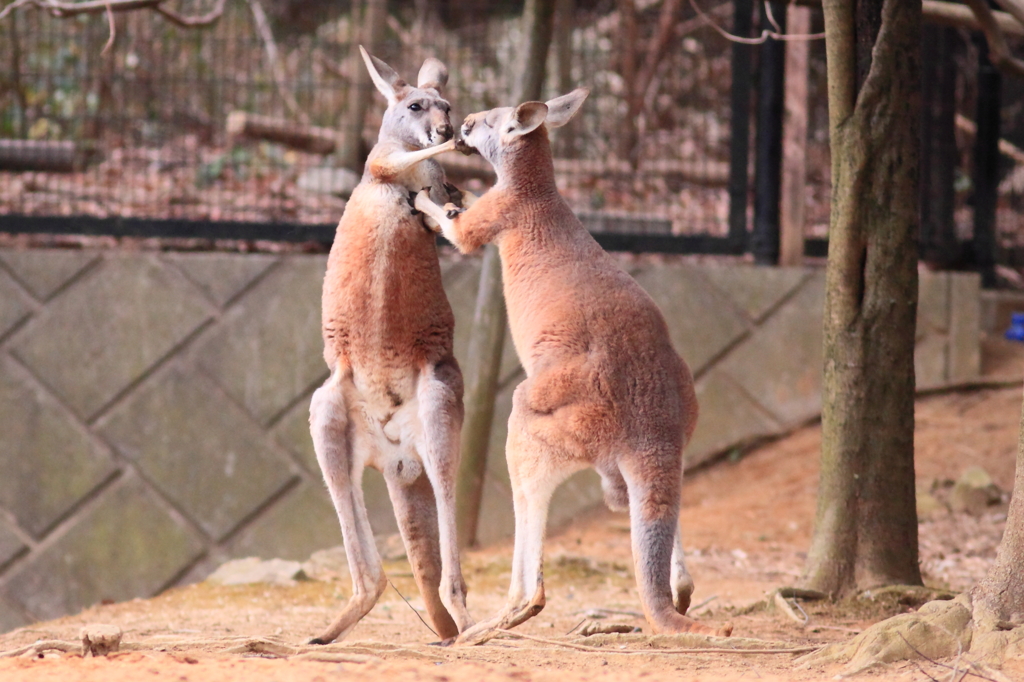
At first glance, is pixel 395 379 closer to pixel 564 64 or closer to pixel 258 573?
pixel 258 573

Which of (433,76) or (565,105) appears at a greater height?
(433,76)

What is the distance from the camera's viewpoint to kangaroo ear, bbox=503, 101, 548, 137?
4.01m

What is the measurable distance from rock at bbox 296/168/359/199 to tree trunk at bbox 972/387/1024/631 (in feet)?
20.2

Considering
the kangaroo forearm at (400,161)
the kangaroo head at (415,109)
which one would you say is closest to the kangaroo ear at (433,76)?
the kangaroo head at (415,109)

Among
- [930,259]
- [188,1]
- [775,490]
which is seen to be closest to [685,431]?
[775,490]

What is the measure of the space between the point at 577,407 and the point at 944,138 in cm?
632

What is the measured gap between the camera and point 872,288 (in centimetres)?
480

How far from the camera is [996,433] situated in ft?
25.3

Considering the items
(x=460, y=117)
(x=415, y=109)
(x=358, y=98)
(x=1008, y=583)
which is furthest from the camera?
(x=460, y=117)

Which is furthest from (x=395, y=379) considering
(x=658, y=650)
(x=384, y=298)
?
(x=658, y=650)

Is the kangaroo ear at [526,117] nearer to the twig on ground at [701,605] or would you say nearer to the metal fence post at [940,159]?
the twig on ground at [701,605]

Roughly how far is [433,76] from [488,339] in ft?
9.02

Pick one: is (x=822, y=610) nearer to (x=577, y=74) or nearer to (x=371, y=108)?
(x=577, y=74)

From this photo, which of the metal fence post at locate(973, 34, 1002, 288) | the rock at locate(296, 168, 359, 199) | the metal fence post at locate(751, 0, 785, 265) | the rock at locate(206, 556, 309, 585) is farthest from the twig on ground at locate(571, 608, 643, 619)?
the metal fence post at locate(973, 34, 1002, 288)
